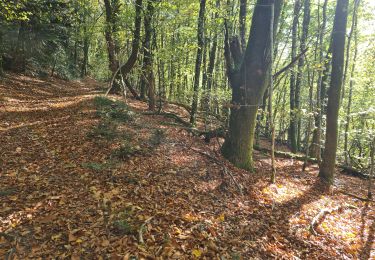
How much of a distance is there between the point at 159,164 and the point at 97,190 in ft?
6.44

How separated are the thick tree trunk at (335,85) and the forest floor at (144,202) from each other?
73cm

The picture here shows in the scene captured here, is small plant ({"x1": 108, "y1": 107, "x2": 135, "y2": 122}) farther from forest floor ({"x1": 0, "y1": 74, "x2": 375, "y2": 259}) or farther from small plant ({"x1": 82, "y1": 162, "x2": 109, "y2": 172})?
small plant ({"x1": 82, "y1": 162, "x2": 109, "y2": 172})

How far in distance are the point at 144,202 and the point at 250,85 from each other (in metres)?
4.64

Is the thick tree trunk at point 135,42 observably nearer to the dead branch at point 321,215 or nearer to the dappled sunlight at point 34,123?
the dappled sunlight at point 34,123

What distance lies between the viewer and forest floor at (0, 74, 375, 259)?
385 cm

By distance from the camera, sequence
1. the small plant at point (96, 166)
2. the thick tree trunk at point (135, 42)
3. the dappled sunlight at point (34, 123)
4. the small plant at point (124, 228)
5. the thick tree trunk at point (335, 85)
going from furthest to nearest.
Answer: the thick tree trunk at point (135, 42), the thick tree trunk at point (335, 85), the dappled sunlight at point (34, 123), the small plant at point (96, 166), the small plant at point (124, 228)

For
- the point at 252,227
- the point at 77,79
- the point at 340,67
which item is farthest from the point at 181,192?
the point at 77,79

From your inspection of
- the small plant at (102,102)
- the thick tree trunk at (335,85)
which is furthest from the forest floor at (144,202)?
the small plant at (102,102)

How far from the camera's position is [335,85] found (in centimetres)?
845

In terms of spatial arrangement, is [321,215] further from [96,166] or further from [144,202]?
[96,166]

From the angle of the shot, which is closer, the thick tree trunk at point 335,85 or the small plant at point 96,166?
the small plant at point 96,166

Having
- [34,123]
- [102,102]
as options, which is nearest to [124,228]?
[34,123]

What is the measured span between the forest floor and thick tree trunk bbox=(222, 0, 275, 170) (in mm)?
616

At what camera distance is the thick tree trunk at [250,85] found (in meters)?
7.37
